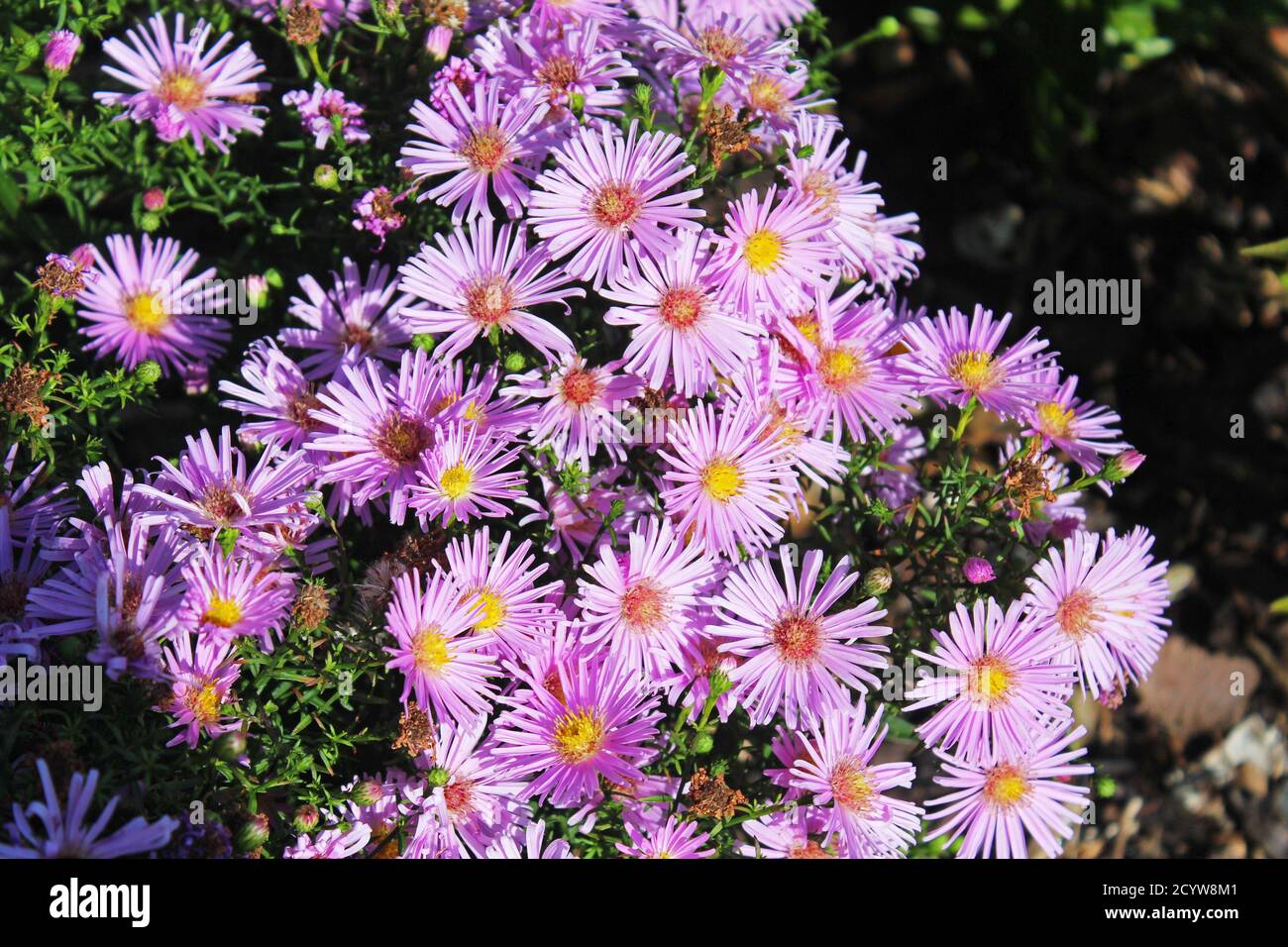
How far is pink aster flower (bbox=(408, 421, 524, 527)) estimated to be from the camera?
6.33 ft

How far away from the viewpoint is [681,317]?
2074mm

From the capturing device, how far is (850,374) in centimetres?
221

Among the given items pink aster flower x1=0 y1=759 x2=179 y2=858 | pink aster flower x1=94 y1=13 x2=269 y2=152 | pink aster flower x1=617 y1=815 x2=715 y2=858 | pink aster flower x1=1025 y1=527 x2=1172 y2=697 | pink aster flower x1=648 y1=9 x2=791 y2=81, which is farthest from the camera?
pink aster flower x1=94 y1=13 x2=269 y2=152

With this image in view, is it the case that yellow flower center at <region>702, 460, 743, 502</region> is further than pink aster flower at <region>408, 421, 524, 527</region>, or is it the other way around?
yellow flower center at <region>702, 460, 743, 502</region>

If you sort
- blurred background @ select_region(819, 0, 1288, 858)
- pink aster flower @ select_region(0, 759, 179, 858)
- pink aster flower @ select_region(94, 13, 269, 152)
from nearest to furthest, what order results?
pink aster flower @ select_region(0, 759, 179, 858), pink aster flower @ select_region(94, 13, 269, 152), blurred background @ select_region(819, 0, 1288, 858)

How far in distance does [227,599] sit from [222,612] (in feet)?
0.10

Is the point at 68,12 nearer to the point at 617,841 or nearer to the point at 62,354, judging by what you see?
the point at 62,354

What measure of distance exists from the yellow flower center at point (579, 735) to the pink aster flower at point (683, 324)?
2.10ft

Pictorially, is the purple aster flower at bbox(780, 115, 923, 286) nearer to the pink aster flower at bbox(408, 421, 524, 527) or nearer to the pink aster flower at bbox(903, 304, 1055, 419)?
the pink aster flower at bbox(903, 304, 1055, 419)

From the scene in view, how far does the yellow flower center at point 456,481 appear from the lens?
1948 millimetres

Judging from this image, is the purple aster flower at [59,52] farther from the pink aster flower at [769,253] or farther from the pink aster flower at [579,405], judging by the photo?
the pink aster flower at [769,253]

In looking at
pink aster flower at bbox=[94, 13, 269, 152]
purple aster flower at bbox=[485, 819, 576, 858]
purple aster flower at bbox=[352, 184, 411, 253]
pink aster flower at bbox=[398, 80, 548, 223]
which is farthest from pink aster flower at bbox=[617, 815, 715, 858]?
pink aster flower at bbox=[94, 13, 269, 152]
